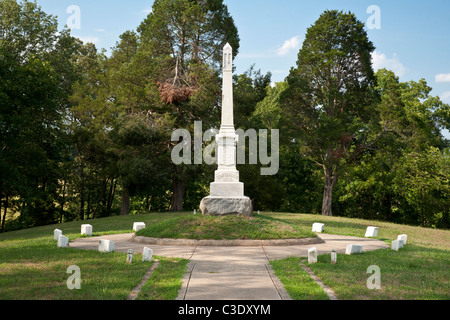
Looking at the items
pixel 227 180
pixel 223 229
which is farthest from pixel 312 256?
pixel 227 180

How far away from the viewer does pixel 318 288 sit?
271 inches

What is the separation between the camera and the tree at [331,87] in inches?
1283

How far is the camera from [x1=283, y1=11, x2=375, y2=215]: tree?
32.6m

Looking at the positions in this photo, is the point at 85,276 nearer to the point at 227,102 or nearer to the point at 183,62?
the point at 227,102

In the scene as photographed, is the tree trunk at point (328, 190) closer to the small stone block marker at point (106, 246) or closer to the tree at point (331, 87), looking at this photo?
the tree at point (331, 87)

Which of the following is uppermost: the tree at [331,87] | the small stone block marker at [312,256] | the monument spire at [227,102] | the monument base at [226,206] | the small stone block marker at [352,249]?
the tree at [331,87]

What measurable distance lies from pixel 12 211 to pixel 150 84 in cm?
1913

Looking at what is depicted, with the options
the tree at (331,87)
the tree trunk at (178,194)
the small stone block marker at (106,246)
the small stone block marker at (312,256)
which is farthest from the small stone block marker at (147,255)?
the tree at (331,87)

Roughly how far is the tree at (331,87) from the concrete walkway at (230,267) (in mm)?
19531

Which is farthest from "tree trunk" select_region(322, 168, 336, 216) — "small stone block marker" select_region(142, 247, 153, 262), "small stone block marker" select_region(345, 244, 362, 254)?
"small stone block marker" select_region(142, 247, 153, 262)

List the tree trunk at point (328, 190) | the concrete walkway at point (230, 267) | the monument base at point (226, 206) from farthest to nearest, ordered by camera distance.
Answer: the tree trunk at point (328, 190)
the monument base at point (226, 206)
the concrete walkway at point (230, 267)

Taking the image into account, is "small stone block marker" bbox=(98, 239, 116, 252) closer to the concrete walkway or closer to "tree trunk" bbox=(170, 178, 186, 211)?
the concrete walkway

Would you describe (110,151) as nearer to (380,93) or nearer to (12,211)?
(12,211)
